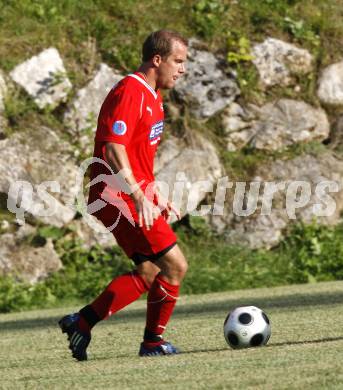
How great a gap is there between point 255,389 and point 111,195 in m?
2.18

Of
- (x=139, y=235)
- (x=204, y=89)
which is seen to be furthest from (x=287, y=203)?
(x=139, y=235)

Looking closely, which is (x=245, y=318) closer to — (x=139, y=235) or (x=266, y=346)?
(x=266, y=346)

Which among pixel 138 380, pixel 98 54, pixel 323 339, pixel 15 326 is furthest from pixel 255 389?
pixel 98 54

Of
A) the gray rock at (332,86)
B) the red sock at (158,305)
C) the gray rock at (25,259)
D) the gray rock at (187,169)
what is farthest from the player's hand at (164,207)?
the gray rock at (332,86)

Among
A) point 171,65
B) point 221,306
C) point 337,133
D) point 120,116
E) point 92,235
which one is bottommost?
point 92,235

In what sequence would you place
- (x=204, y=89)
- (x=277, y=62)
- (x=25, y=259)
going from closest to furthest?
(x=25, y=259) < (x=204, y=89) < (x=277, y=62)

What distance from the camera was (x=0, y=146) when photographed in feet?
44.9

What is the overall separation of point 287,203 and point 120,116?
841 centimetres

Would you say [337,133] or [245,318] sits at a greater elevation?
[245,318]

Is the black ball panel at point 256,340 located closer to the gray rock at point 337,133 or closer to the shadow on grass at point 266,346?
the shadow on grass at point 266,346

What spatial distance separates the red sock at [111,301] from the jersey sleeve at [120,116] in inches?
34.5

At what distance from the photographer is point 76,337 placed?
6.36m

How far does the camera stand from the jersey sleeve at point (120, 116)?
618cm

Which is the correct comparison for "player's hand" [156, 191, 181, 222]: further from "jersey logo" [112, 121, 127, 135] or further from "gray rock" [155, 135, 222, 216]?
"gray rock" [155, 135, 222, 216]
